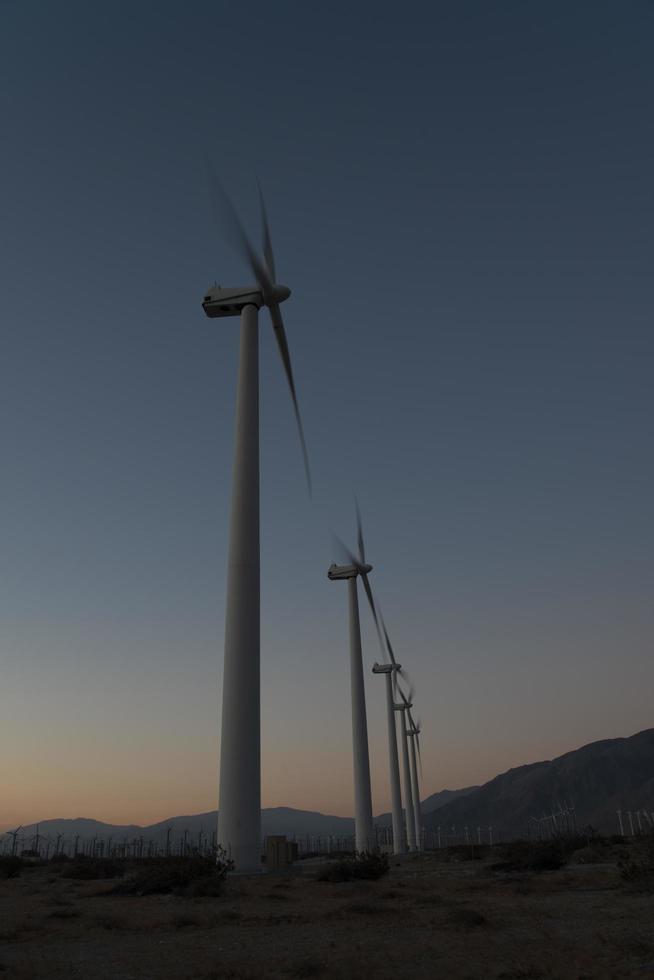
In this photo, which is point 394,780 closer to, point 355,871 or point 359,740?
point 359,740

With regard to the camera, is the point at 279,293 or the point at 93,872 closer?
the point at 279,293

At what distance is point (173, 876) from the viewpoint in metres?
25.4

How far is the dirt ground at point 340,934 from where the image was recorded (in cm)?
1226

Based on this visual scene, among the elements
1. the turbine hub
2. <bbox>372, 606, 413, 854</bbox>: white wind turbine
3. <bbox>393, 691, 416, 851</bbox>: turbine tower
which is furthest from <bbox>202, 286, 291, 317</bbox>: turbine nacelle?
<bbox>393, 691, 416, 851</bbox>: turbine tower

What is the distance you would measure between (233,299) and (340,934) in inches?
1237

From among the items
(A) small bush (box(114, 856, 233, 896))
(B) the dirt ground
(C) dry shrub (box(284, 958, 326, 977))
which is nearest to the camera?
(C) dry shrub (box(284, 958, 326, 977))

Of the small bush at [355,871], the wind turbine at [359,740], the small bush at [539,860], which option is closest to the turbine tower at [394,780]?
the wind turbine at [359,740]

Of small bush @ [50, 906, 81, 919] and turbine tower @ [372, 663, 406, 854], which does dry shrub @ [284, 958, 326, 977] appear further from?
turbine tower @ [372, 663, 406, 854]

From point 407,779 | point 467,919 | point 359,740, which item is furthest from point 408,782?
point 467,919

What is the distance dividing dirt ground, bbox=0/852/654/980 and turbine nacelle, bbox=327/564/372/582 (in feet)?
147

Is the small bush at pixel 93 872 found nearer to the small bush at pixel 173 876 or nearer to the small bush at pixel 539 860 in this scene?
the small bush at pixel 173 876

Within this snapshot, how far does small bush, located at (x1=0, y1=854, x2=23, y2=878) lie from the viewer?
4003 centimetres

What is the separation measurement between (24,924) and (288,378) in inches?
1259

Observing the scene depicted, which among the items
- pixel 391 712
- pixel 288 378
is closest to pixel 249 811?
pixel 288 378
